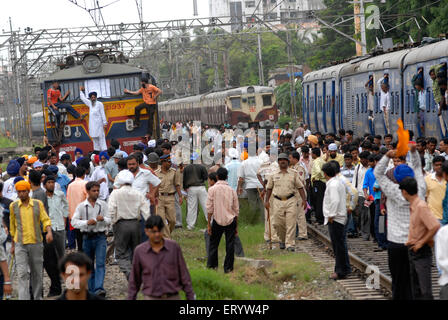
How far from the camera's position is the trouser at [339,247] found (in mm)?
11977

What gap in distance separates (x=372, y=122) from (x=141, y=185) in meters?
13.6

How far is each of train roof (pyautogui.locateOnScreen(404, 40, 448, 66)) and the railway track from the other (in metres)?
4.77

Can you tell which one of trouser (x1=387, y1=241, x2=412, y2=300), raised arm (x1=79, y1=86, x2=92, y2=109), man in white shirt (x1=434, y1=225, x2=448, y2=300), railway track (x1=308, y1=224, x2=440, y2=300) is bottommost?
railway track (x1=308, y1=224, x2=440, y2=300)

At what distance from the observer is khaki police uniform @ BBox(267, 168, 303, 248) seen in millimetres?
14297

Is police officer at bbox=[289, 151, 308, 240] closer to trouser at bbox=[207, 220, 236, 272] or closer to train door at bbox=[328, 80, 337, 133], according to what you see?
trouser at bbox=[207, 220, 236, 272]

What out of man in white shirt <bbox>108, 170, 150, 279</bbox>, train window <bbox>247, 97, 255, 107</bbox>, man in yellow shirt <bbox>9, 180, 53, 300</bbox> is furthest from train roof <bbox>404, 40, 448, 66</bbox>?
train window <bbox>247, 97, 255, 107</bbox>

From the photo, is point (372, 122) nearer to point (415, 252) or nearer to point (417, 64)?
point (417, 64)

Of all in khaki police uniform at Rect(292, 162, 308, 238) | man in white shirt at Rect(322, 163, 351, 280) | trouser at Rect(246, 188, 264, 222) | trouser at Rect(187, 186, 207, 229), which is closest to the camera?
man in white shirt at Rect(322, 163, 351, 280)

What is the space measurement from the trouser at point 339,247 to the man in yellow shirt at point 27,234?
3.95m

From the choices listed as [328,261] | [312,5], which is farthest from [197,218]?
[312,5]

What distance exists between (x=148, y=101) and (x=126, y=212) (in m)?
12.4

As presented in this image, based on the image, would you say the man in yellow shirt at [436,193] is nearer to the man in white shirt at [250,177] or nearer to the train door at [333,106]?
the man in white shirt at [250,177]

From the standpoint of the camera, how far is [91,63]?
23766mm
